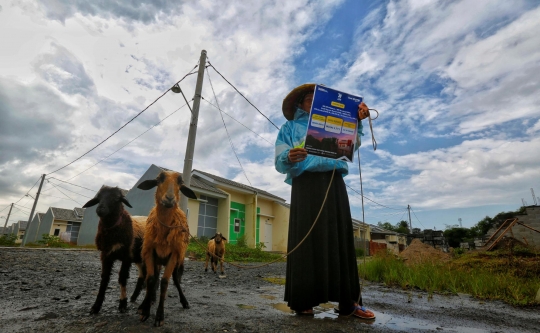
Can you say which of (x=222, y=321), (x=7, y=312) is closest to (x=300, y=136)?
(x=222, y=321)

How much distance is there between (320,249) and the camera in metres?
3.08

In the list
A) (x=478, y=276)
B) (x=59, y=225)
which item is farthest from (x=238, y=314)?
(x=59, y=225)

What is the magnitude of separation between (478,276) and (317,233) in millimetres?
4519

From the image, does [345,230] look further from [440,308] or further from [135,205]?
[135,205]

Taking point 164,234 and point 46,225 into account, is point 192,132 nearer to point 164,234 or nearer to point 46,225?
point 164,234

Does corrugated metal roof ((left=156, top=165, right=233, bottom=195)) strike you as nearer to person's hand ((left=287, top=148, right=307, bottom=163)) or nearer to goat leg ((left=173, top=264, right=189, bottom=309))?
goat leg ((left=173, top=264, right=189, bottom=309))

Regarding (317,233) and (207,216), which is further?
(207,216)

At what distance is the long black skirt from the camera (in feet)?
9.79

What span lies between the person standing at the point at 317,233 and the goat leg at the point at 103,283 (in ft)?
6.33

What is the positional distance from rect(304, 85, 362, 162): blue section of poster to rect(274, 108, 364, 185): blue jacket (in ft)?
0.62

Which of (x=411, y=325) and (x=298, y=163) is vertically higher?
(x=298, y=163)

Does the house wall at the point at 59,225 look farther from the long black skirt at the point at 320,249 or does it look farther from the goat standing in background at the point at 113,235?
the long black skirt at the point at 320,249

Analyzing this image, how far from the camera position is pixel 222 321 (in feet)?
8.95

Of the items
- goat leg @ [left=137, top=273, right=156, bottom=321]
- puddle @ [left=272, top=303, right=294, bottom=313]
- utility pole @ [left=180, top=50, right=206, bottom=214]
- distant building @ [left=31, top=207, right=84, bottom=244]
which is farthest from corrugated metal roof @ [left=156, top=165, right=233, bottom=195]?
distant building @ [left=31, top=207, right=84, bottom=244]
